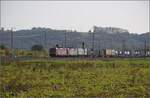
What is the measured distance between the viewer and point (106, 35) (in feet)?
639

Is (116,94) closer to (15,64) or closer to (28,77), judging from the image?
(28,77)

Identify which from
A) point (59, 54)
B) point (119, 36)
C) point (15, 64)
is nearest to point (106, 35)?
point (119, 36)

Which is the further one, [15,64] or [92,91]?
[15,64]

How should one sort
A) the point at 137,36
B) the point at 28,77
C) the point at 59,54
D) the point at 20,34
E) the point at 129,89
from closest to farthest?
the point at 129,89 < the point at 28,77 < the point at 59,54 < the point at 20,34 < the point at 137,36

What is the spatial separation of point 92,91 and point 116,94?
1.39 meters

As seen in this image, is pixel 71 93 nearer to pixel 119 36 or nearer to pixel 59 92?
pixel 59 92

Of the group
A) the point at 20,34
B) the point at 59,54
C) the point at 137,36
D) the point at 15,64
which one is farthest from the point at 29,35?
the point at 15,64

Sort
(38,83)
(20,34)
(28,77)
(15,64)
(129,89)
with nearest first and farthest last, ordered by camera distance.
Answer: (129,89) → (38,83) → (28,77) → (15,64) → (20,34)

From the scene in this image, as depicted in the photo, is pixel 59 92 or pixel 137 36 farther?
pixel 137 36

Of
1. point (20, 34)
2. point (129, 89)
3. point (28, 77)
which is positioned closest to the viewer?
point (129, 89)

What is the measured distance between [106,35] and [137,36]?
634 inches

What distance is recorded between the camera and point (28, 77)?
84.7 ft

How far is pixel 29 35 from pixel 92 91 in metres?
173

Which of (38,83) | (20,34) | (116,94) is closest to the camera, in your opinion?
(116,94)
